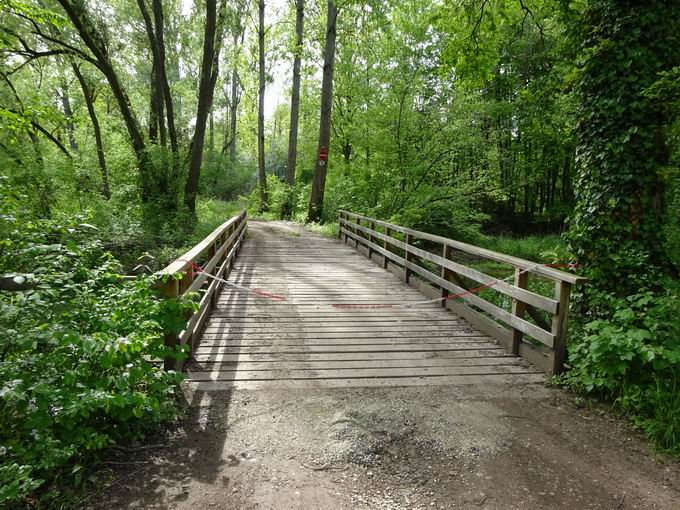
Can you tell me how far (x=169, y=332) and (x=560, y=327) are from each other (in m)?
3.51

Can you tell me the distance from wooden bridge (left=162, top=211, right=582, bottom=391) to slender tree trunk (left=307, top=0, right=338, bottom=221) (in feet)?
27.6

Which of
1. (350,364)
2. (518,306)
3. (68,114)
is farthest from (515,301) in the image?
(68,114)

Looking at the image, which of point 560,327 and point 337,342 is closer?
point 560,327

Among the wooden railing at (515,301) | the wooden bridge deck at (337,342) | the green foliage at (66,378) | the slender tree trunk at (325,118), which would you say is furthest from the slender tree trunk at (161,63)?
the green foliage at (66,378)

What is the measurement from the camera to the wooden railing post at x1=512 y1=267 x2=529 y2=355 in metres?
4.39

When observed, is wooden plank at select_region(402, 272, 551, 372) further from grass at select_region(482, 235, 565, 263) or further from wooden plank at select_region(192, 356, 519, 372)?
grass at select_region(482, 235, 565, 263)

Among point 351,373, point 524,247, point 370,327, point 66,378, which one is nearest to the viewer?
point 66,378

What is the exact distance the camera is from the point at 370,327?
5375 millimetres

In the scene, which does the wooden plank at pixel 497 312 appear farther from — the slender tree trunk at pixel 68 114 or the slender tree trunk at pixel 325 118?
the slender tree trunk at pixel 68 114

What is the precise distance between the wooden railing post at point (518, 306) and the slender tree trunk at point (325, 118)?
12.0m

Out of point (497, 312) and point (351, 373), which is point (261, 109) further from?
point (351, 373)

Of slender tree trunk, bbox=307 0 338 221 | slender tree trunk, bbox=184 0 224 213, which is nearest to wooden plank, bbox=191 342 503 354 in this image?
slender tree trunk, bbox=184 0 224 213

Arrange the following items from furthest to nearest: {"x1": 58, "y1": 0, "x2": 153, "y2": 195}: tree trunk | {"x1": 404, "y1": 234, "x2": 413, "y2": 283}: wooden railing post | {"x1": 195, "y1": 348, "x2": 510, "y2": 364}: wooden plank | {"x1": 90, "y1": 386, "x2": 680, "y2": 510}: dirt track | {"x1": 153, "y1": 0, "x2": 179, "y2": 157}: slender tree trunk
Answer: {"x1": 153, "y1": 0, "x2": 179, "y2": 157}: slender tree trunk → {"x1": 58, "y1": 0, "x2": 153, "y2": 195}: tree trunk → {"x1": 404, "y1": 234, "x2": 413, "y2": 283}: wooden railing post → {"x1": 195, "y1": 348, "x2": 510, "y2": 364}: wooden plank → {"x1": 90, "y1": 386, "x2": 680, "y2": 510}: dirt track

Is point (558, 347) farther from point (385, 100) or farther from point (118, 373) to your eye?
point (385, 100)
